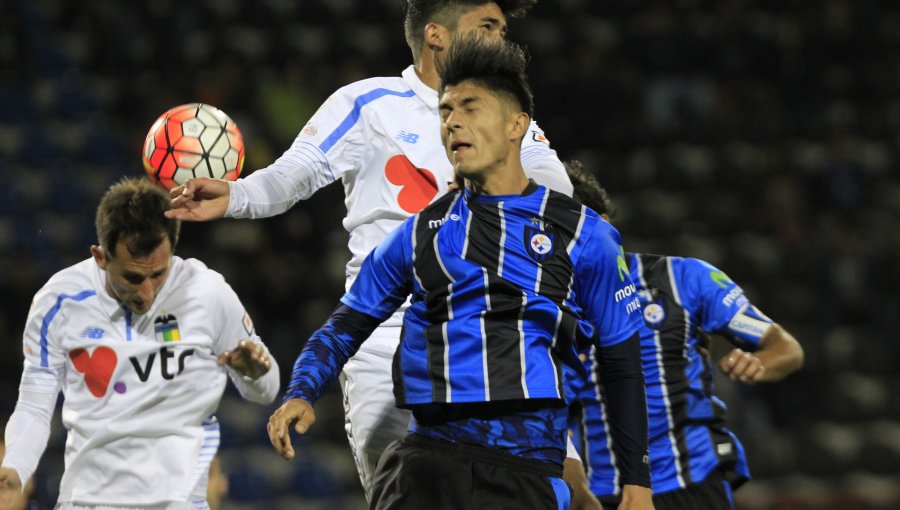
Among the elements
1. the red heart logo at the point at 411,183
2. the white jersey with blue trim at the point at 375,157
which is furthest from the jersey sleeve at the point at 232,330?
the red heart logo at the point at 411,183

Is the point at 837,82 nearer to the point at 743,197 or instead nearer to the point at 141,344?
the point at 743,197

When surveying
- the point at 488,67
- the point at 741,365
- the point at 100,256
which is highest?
the point at 488,67

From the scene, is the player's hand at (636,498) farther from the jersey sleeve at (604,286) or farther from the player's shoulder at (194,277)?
the player's shoulder at (194,277)

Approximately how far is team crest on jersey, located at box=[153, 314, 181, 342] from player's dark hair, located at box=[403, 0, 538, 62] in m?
1.50

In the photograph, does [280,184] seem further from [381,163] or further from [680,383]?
[680,383]

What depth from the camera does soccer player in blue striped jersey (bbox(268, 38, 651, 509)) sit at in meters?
3.30

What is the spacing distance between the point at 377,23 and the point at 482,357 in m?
7.57

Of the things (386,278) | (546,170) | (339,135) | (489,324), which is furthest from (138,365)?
(489,324)

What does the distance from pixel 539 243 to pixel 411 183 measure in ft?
2.85

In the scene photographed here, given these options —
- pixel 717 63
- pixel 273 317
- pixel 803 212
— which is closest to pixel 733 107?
pixel 717 63

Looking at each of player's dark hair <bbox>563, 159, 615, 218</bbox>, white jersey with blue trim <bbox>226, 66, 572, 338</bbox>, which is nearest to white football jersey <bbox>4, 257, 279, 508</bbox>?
white jersey with blue trim <bbox>226, 66, 572, 338</bbox>

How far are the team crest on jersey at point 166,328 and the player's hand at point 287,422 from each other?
181 centimetres

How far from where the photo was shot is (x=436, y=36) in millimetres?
4234

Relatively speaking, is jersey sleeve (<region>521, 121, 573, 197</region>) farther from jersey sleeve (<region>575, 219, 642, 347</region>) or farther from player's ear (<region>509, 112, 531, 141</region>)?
jersey sleeve (<region>575, 219, 642, 347</region>)
